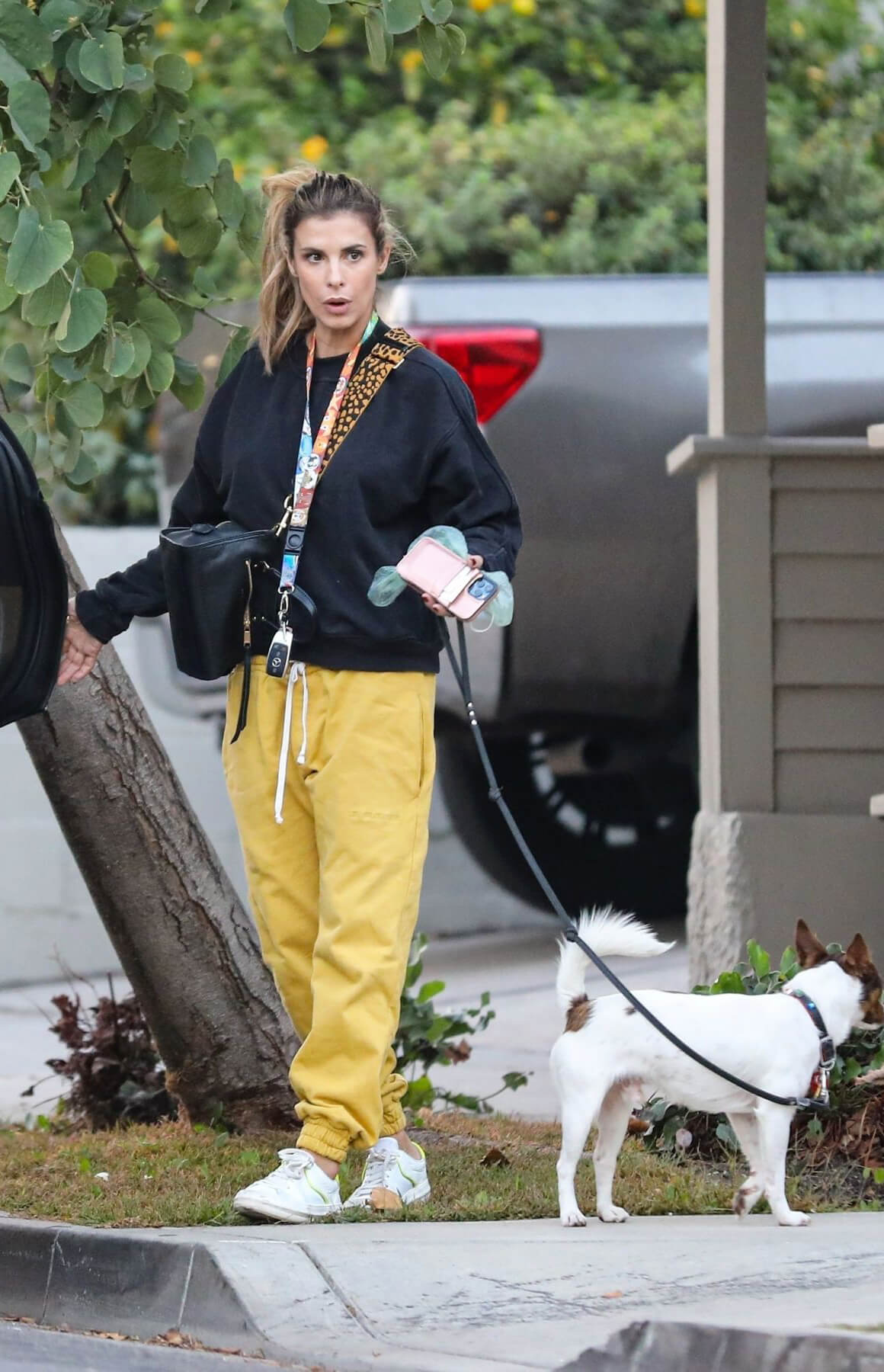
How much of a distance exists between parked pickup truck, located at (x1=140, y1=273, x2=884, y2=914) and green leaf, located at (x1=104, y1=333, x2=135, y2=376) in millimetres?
2063

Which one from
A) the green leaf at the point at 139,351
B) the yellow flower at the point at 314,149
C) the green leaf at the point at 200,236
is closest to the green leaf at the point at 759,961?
the green leaf at the point at 139,351

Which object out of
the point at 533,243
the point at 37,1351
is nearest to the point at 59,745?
the point at 37,1351

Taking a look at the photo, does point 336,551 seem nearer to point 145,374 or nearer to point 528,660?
point 145,374

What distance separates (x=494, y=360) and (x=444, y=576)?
281 centimetres

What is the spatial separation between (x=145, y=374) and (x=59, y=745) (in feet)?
2.71

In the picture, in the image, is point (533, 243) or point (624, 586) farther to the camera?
point (533, 243)

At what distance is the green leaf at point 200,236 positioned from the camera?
4.37 m

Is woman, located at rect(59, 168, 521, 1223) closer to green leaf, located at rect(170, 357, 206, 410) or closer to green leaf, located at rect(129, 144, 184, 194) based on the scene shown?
green leaf, located at rect(129, 144, 184, 194)

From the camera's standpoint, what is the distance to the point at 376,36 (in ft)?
12.8

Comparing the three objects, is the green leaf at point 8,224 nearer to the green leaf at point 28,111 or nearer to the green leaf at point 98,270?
the green leaf at point 28,111

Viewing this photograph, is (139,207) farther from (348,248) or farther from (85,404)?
(348,248)

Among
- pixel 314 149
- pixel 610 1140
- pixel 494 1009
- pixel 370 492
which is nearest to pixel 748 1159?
pixel 610 1140

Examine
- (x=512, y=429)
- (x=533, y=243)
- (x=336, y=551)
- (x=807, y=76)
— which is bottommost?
(x=336, y=551)

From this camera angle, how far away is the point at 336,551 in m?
3.73
